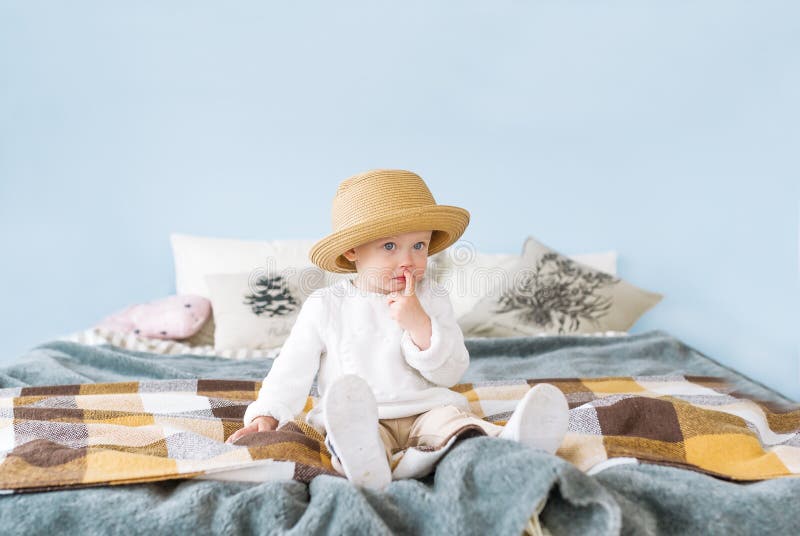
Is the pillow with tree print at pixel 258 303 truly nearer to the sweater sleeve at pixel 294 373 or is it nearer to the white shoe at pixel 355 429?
the sweater sleeve at pixel 294 373

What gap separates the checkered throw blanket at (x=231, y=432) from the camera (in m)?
1.02

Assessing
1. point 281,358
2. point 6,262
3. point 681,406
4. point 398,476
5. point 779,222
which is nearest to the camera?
point 398,476

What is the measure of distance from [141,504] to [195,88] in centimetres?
255

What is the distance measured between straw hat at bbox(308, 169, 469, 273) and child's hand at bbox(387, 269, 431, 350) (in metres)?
0.13

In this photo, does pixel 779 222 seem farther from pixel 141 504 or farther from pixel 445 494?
pixel 141 504

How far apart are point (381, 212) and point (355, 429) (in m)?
0.47

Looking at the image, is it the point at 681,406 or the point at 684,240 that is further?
the point at 684,240

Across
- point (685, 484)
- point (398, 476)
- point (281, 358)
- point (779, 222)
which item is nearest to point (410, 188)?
point (281, 358)

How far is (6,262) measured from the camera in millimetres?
3027

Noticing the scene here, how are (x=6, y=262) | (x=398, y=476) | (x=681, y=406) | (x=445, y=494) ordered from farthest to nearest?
(x=6, y=262) → (x=681, y=406) → (x=398, y=476) → (x=445, y=494)

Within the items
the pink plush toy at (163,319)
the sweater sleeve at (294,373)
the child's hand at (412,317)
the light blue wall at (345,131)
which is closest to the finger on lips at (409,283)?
the child's hand at (412,317)

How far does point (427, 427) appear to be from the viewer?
1.24 meters

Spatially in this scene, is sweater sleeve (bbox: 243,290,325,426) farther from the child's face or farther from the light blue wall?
the light blue wall

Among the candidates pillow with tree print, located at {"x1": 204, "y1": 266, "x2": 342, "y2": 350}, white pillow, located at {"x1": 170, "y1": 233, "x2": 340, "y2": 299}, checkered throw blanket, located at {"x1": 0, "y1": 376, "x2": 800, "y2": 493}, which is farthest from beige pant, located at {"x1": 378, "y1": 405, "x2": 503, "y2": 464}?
white pillow, located at {"x1": 170, "y1": 233, "x2": 340, "y2": 299}
